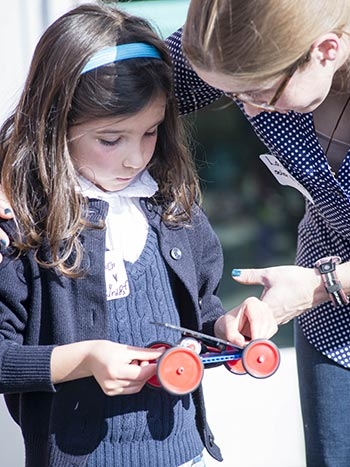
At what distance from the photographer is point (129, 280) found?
1.74 m

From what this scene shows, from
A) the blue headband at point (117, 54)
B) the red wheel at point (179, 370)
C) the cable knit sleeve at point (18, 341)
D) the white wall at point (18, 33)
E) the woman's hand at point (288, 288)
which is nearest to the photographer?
the red wheel at point (179, 370)

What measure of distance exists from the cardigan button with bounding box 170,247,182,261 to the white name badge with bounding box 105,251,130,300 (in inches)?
3.9

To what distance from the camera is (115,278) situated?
1.73 metres

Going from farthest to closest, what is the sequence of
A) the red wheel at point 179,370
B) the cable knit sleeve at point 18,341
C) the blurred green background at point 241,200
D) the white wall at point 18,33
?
1. the blurred green background at point 241,200
2. the white wall at point 18,33
3. the cable knit sleeve at point 18,341
4. the red wheel at point 179,370

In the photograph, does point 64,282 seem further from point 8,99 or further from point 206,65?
point 8,99

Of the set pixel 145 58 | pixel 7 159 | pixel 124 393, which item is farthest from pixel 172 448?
pixel 145 58

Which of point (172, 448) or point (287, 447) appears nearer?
point (172, 448)

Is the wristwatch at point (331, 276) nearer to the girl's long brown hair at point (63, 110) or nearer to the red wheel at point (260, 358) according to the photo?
the red wheel at point (260, 358)

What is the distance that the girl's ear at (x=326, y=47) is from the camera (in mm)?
1564

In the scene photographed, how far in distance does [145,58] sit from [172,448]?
28.4 inches

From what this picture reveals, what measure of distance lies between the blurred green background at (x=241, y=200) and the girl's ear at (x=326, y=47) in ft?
5.54

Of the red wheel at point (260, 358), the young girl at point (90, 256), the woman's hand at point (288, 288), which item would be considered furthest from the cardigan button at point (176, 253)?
the red wheel at point (260, 358)

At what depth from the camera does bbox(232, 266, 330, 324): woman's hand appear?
1856mm

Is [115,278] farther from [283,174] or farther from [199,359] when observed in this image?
[283,174]
